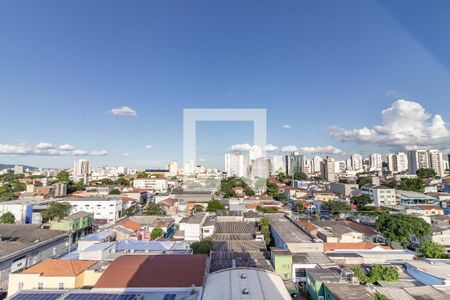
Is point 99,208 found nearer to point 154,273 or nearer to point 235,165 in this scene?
point 154,273

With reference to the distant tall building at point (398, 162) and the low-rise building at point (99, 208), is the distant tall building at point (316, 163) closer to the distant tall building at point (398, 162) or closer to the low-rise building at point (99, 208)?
the distant tall building at point (398, 162)

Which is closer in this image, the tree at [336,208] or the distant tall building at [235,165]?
the tree at [336,208]

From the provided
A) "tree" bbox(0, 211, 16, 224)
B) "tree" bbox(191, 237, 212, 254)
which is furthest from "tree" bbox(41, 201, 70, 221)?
"tree" bbox(191, 237, 212, 254)

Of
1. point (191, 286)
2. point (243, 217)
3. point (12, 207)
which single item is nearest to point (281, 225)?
point (243, 217)

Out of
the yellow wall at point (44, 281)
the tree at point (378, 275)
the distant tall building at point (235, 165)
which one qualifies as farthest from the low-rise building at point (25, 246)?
the distant tall building at point (235, 165)

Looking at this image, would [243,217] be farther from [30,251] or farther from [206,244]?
[30,251]

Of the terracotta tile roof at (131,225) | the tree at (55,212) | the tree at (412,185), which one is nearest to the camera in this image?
the terracotta tile roof at (131,225)
